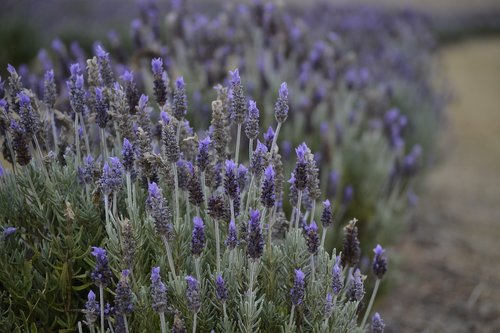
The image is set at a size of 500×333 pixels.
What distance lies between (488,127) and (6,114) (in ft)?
30.6

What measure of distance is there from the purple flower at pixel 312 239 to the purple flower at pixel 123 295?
1.54ft

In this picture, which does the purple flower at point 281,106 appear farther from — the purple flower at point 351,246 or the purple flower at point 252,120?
the purple flower at point 351,246

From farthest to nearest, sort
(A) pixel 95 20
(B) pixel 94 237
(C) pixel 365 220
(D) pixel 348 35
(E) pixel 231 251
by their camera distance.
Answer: (A) pixel 95 20 → (D) pixel 348 35 → (C) pixel 365 220 → (B) pixel 94 237 → (E) pixel 231 251

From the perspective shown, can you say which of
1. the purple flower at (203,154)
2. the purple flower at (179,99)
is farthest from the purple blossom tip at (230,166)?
the purple flower at (179,99)

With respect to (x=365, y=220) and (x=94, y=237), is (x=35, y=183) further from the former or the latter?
(x=365, y=220)

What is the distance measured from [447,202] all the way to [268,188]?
4835 millimetres

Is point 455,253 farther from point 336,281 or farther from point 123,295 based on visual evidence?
point 123,295

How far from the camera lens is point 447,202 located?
5930 millimetres

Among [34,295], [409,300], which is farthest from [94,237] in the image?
[409,300]

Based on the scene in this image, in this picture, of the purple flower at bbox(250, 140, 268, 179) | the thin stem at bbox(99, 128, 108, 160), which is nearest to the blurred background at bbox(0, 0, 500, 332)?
the purple flower at bbox(250, 140, 268, 179)

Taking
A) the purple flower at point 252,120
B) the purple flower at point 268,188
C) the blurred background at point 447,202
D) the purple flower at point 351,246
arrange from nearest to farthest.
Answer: the purple flower at point 268,188 < the purple flower at point 252,120 < the purple flower at point 351,246 < the blurred background at point 447,202

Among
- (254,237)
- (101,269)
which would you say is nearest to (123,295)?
(101,269)

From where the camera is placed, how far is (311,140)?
369cm

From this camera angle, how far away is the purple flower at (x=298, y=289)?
4.90 feet
